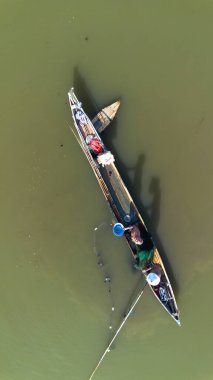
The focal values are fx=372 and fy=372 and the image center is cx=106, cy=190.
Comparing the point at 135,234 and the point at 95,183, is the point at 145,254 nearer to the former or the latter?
the point at 135,234

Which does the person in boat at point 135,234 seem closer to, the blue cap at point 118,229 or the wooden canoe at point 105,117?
the blue cap at point 118,229

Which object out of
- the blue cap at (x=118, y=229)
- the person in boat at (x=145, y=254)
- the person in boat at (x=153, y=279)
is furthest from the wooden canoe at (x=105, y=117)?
the person in boat at (x=153, y=279)

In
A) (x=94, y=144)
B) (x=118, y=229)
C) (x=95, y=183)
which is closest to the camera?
(x=118, y=229)

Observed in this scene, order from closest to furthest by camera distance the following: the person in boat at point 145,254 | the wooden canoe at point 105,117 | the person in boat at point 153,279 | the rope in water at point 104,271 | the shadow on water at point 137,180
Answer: the person in boat at point 153,279 → the person in boat at point 145,254 → the wooden canoe at point 105,117 → the shadow on water at point 137,180 → the rope in water at point 104,271

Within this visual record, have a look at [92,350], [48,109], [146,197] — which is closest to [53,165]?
[48,109]

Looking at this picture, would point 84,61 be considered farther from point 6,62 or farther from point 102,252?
point 102,252

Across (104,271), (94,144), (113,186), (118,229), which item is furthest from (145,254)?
(94,144)
